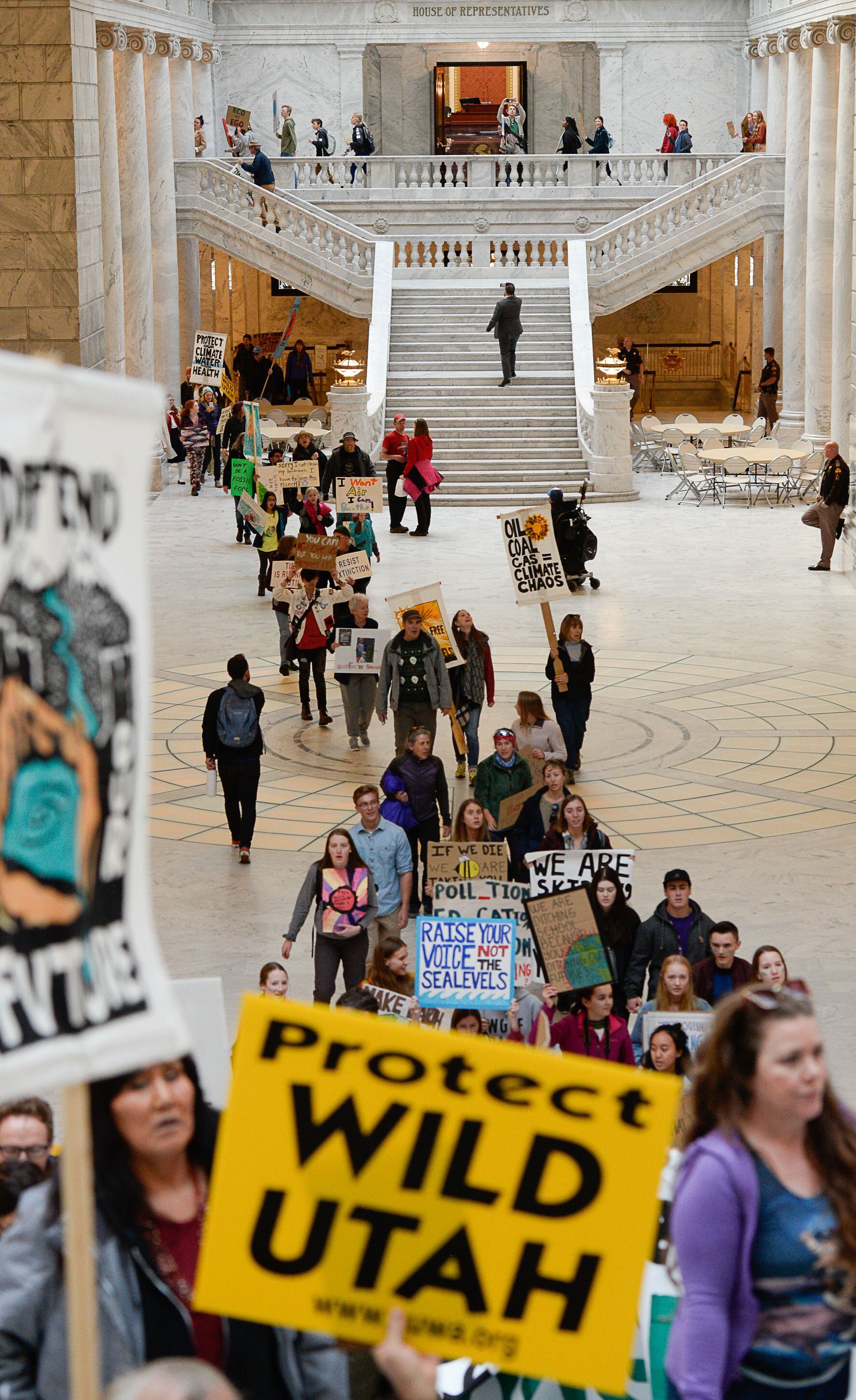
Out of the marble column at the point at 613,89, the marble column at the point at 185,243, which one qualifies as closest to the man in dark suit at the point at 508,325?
the marble column at the point at 185,243

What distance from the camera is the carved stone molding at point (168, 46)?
32062 millimetres

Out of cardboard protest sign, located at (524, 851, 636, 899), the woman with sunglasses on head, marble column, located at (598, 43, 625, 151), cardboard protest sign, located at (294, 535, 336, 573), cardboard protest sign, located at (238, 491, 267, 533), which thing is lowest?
the woman with sunglasses on head

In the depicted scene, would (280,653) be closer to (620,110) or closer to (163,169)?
(163,169)

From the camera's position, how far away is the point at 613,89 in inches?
1618

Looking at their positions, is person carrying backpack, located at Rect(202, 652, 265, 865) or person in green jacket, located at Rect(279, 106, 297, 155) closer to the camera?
person carrying backpack, located at Rect(202, 652, 265, 865)

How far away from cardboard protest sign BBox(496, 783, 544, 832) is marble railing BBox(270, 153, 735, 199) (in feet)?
85.8

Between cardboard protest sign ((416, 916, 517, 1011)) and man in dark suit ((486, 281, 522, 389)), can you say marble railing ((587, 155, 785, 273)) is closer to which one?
man in dark suit ((486, 281, 522, 389))

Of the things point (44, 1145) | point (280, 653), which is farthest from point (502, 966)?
point (280, 653)

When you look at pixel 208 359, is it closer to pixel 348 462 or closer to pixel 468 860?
pixel 348 462

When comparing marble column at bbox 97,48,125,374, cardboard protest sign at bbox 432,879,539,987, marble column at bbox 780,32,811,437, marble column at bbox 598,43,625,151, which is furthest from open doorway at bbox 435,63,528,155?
cardboard protest sign at bbox 432,879,539,987

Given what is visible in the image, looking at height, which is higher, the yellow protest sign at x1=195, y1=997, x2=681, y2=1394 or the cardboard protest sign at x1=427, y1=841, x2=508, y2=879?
the yellow protest sign at x1=195, y1=997, x2=681, y2=1394

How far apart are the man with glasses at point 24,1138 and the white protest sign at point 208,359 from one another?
24081 mm

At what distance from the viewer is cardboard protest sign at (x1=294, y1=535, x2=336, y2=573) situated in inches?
639

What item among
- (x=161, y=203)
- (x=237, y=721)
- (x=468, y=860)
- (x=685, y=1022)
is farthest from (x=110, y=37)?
(x=685, y=1022)
